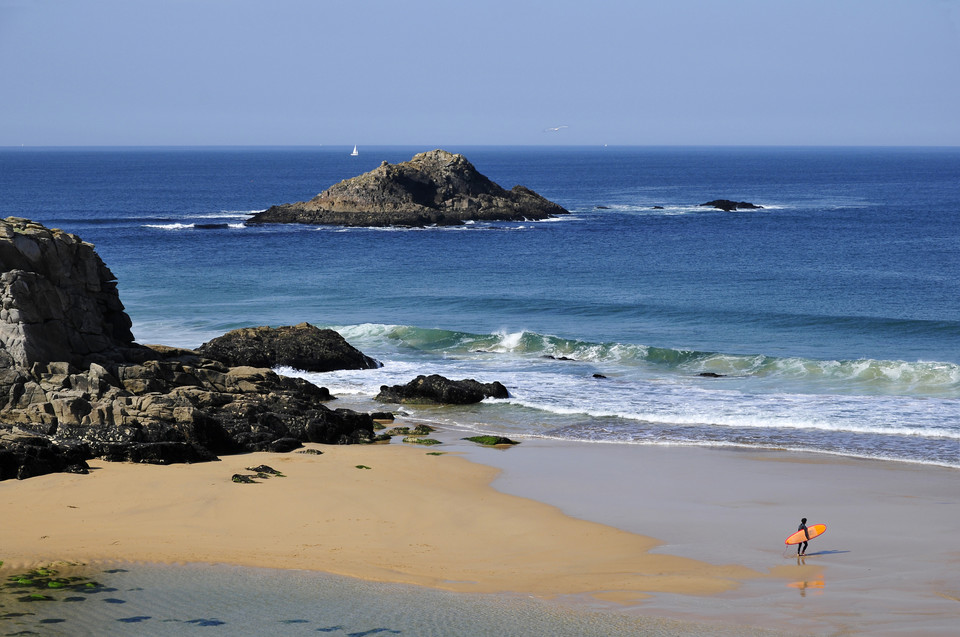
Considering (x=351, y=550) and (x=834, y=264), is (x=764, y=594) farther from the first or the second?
(x=834, y=264)

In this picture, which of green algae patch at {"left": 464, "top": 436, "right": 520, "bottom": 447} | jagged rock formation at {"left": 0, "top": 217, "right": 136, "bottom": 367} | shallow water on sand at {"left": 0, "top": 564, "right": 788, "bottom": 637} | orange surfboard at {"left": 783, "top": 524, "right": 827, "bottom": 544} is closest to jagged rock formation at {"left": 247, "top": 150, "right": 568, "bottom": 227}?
jagged rock formation at {"left": 0, "top": 217, "right": 136, "bottom": 367}

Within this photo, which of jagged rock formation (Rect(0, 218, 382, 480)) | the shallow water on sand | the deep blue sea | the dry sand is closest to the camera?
the shallow water on sand

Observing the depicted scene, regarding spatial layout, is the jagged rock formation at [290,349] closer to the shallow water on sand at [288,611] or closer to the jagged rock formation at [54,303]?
the jagged rock formation at [54,303]

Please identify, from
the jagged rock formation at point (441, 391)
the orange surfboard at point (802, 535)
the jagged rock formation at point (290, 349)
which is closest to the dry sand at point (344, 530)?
the orange surfboard at point (802, 535)

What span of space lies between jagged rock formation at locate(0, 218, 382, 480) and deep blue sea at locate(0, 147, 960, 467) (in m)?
4.18

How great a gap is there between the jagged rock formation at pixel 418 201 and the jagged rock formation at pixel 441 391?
54.2 m

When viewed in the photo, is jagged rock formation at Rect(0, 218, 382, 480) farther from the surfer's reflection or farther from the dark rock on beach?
the dark rock on beach

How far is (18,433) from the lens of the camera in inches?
741

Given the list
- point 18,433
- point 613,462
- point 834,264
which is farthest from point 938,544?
point 834,264

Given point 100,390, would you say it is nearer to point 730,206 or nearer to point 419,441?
point 419,441

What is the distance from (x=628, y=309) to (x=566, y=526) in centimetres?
2649

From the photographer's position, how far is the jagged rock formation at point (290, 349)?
29984mm

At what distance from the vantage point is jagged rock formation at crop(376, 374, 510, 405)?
87.8ft

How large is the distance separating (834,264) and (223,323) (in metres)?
33.6
